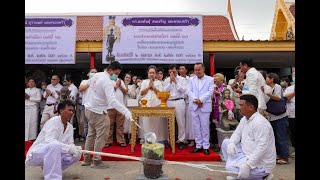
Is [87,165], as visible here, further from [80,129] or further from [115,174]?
[80,129]

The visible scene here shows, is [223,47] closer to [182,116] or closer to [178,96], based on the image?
[178,96]

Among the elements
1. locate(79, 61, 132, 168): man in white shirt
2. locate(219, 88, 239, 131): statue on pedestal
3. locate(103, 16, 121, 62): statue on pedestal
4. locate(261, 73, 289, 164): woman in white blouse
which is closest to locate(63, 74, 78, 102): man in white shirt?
locate(103, 16, 121, 62): statue on pedestal

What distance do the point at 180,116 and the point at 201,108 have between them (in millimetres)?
629

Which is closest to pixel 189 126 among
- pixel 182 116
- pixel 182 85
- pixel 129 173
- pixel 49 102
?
pixel 182 116

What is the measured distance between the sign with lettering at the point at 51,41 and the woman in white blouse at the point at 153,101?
3420mm

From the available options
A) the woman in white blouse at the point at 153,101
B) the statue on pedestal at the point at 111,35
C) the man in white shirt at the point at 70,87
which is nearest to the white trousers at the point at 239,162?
the woman in white blouse at the point at 153,101

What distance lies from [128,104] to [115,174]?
83.4 inches

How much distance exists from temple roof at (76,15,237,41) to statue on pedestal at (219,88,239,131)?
4834 millimetres

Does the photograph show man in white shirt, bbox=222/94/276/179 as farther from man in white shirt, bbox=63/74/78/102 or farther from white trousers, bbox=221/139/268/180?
man in white shirt, bbox=63/74/78/102

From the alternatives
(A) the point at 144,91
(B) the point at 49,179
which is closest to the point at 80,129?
(A) the point at 144,91

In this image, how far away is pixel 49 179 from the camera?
3340mm

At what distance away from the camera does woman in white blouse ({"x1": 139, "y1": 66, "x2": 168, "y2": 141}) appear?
5406 millimetres

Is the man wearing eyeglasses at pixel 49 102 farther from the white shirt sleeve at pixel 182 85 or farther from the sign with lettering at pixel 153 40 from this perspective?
the white shirt sleeve at pixel 182 85
